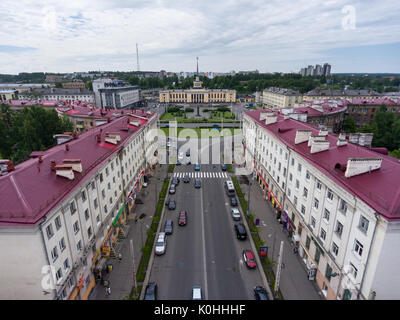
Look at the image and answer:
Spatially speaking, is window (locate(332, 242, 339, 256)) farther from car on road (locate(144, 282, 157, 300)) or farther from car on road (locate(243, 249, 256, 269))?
car on road (locate(144, 282, 157, 300))

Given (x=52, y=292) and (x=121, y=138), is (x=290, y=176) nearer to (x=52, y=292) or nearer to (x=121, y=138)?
(x=121, y=138)

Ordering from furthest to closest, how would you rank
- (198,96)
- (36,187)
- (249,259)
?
(198,96) < (249,259) < (36,187)

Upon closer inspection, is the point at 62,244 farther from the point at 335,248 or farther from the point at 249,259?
the point at 335,248

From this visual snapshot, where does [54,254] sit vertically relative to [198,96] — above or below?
below

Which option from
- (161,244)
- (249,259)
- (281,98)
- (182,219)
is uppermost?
(281,98)

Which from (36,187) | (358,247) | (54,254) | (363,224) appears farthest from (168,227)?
(363,224)

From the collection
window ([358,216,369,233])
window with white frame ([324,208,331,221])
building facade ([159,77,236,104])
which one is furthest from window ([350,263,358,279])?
building facade ([159,77,236,104])
